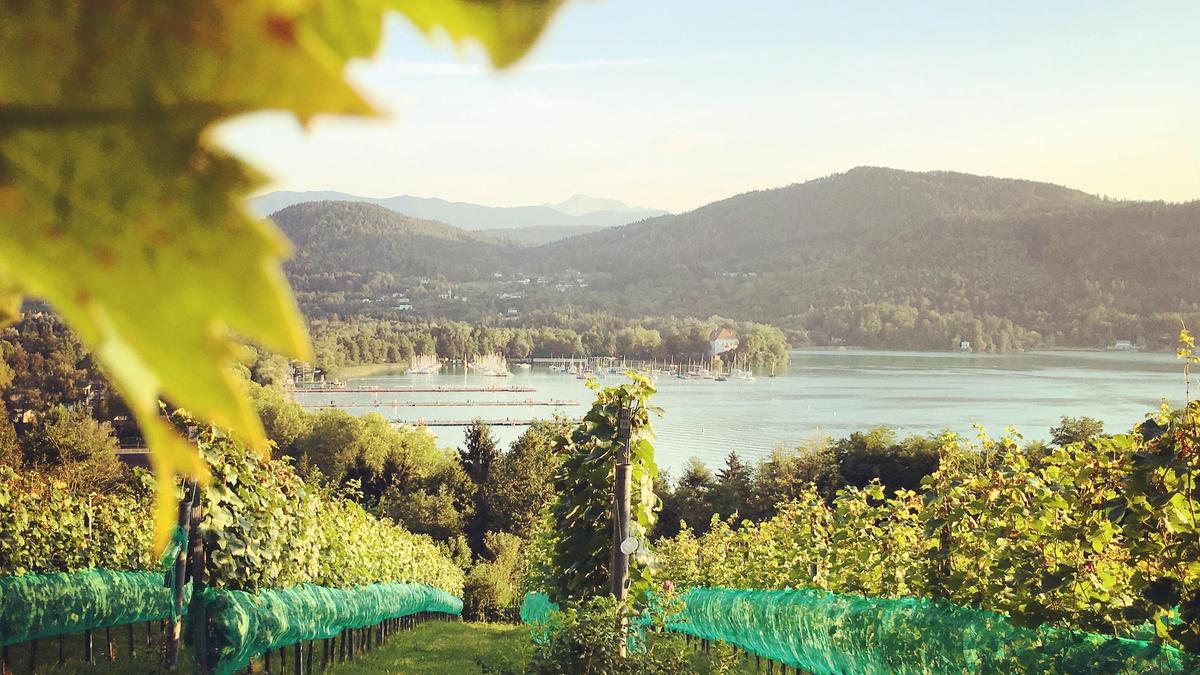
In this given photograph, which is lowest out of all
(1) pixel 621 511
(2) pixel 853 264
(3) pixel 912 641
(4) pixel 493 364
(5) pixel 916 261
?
(4) pixel 493 364

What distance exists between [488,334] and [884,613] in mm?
100756

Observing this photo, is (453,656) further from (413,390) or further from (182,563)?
(413,390)

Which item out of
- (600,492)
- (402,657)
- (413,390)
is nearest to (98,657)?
(402,657)

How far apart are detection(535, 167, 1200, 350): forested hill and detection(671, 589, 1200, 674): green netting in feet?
341

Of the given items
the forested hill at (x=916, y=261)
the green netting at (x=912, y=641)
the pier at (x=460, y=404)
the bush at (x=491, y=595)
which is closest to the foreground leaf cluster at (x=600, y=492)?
the green netting at (x=912, y=641)

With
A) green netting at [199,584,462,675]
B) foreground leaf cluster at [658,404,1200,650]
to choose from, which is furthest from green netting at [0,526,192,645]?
foreground leaf cluster at [658,404,1200,650]

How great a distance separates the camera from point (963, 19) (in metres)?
107

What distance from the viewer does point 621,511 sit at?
7.68 metres

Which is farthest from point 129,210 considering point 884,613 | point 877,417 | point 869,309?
point 869,309

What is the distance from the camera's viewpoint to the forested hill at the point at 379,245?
94.4 meters

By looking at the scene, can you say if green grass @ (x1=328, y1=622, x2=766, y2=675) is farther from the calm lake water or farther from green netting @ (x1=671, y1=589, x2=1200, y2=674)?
the calm lake water

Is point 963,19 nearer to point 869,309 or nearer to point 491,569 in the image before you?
point 869,309

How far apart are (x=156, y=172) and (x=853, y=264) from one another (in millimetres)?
118741

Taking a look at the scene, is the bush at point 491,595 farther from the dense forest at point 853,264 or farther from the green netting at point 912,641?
the dense forest at point 853,264
